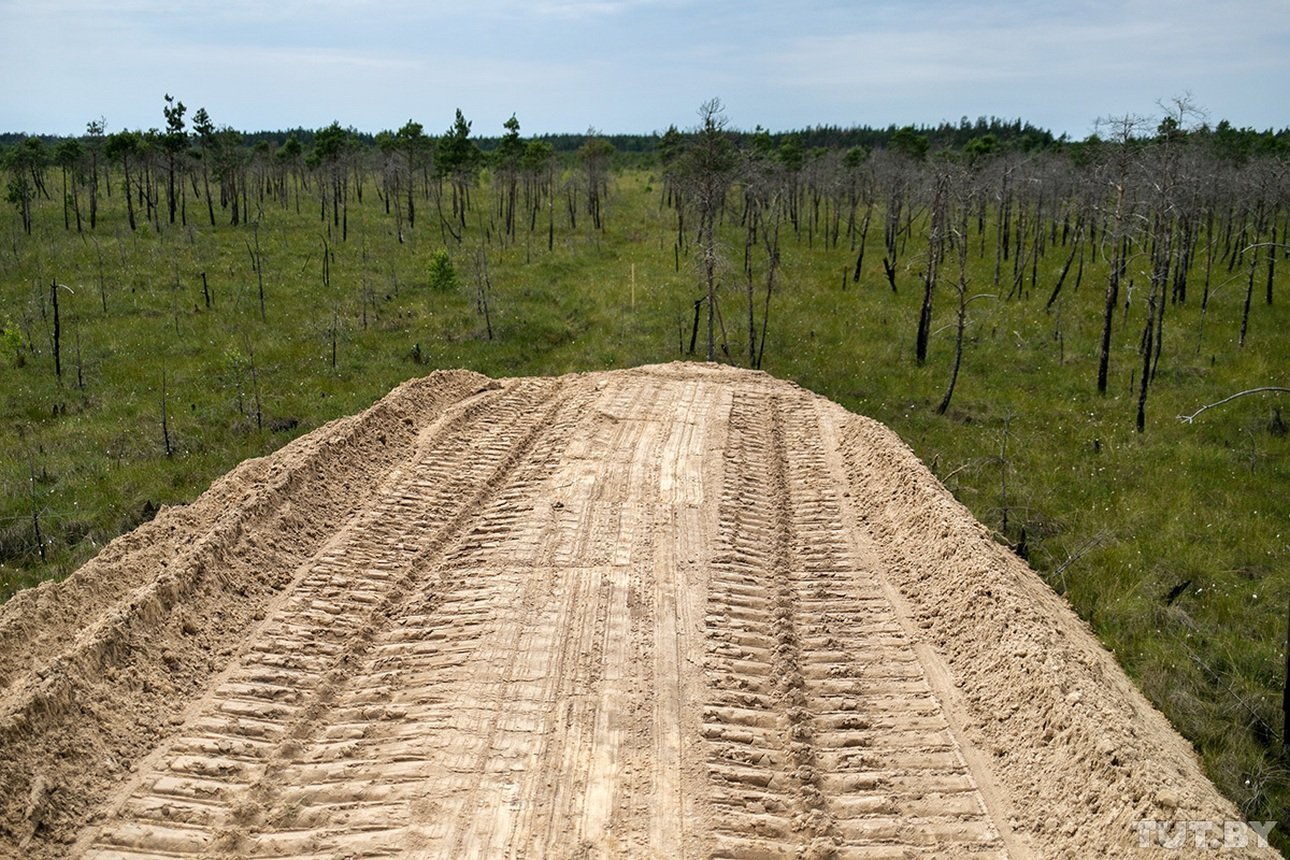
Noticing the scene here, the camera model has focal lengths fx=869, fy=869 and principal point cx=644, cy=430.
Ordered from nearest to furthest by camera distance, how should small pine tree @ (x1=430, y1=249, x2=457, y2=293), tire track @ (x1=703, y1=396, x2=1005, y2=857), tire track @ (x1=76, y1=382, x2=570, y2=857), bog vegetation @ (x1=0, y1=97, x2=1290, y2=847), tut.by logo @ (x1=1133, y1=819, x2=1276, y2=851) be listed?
tut.by logo @ (x1=1133, y1=819, x2=1276, y2=851)
tire track @ (x1=76, y1=382, x2=570, y2=857)
tire track @ (x1=703, y1=396, x2=1005, y2=857)
bog vegetation @ (x1=0, y1=97, x2=1290, y2=847)
small pine tree @ (x1=430, y1=249, x2=457, y2=293)

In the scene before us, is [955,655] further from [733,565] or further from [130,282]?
[130,282]

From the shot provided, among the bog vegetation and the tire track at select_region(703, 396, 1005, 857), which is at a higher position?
the bog vegetation

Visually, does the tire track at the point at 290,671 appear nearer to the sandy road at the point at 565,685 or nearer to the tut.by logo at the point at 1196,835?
the sandy road at the point at 565,685

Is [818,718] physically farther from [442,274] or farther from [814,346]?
[442,274]

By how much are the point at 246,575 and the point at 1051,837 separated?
24.3 ft

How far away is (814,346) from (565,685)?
52.5 feet

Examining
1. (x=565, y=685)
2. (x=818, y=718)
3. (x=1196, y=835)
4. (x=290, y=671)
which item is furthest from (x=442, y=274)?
(x=1196, y=835)

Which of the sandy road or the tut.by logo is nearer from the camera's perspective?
the tut.by logo

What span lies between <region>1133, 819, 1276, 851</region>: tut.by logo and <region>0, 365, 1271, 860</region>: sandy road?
83mm

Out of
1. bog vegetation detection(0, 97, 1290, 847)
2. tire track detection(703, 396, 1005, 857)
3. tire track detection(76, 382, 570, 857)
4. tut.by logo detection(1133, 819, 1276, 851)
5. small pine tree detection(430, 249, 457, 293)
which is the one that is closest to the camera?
tut.by logo detection(1133, 819, 1276, 851)

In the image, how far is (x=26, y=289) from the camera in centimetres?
2336

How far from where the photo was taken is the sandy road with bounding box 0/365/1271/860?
572 cm

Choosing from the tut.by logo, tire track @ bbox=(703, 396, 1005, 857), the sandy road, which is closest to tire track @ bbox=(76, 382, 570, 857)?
the sandy road

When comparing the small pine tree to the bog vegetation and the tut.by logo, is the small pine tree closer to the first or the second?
the bog vegetation
